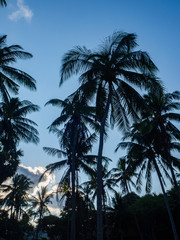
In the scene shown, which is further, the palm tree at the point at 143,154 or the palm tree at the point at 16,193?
the palm tree at the point at 16,193

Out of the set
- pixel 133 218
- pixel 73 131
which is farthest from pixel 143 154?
pixel 133 218

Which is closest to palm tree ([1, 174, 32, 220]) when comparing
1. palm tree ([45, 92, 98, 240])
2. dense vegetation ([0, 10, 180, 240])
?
dense vegetation ([0, 10, 180, 240])

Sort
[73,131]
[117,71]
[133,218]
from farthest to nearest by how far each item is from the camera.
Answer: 1. [133,218]
2. [73,131]
3. [117,71]

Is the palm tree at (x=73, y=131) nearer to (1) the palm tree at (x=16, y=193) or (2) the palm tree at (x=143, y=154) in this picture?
(2) the palm tree at (x=143, y=154)

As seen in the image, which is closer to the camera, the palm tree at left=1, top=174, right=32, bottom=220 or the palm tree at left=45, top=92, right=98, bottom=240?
the palm tree at left=45, top=92, right=98, bottom=240

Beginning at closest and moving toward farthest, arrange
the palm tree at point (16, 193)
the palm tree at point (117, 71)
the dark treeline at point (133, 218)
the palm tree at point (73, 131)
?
1. the palm tree at point (117, 71)
2. the palm tree at point (73, 131)
3. the dark treeline at point (133, 218)
4. the palm tree at point (16, 193)

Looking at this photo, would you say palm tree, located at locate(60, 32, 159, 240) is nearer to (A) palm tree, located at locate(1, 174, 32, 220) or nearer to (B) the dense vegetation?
(B) the dense vegetation

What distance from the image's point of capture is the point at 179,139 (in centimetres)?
1550

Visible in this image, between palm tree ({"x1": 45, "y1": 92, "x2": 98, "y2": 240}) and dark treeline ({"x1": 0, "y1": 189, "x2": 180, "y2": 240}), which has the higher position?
palm tree ({"x1": 45, "y1": 92, "x2": 98, "y2": 240})

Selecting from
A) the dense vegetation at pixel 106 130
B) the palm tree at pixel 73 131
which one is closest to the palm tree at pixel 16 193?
the dense vegetation at pixel 106 130

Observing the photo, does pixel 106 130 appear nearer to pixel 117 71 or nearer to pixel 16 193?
pixel 117 71

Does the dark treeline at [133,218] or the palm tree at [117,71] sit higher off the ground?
the palm tree at [117,71]

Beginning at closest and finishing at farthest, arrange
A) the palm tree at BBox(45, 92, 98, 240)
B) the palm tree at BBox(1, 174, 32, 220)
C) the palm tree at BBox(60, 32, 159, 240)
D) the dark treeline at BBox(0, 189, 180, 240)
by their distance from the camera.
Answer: the palm tree at BBox(60, 32, 159, 240)
the palm tree at BBox(45, 92, 98, 240)
the dark treeline at BBox(0, 189, 180, 240)
the palm tree at BBox(1, 174, 32, 220)

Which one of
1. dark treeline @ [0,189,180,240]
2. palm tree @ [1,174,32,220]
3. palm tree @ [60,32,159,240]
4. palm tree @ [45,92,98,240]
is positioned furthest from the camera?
palm tree @ [1,174,32,220]
